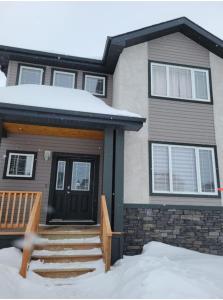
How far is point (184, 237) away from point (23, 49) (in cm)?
786

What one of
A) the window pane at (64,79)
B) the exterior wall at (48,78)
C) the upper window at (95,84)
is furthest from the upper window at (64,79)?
the upper window at (95,84)

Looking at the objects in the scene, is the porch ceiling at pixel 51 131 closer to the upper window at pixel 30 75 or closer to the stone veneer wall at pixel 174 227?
the upper window at pixel 30 75

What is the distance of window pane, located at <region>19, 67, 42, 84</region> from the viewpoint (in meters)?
8.40

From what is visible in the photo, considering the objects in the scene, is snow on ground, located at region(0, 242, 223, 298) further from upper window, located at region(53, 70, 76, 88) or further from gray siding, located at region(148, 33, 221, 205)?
upper window, located at region(53, 70, 76, 88)

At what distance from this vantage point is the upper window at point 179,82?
7.75 meters

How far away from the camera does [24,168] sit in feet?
24.9

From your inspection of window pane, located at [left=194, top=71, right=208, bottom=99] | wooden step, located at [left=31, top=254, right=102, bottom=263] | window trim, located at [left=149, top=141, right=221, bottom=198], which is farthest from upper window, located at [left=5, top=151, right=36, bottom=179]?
window pane, located at [left=194, top=71, right=208, bottom=99]

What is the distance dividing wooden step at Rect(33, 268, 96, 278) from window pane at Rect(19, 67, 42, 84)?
247 inches

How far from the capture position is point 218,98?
798 cm

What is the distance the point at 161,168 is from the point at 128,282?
142 inches

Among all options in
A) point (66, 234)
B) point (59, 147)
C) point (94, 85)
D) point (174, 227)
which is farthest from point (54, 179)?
point (174, 227)

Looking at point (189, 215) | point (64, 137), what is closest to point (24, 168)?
point (64, 137)

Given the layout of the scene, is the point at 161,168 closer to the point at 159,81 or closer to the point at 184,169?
the point at 184,169

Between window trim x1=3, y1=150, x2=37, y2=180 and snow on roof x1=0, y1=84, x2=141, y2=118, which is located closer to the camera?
snow on roof x1=0, y1=84, x2=141, y2=118
